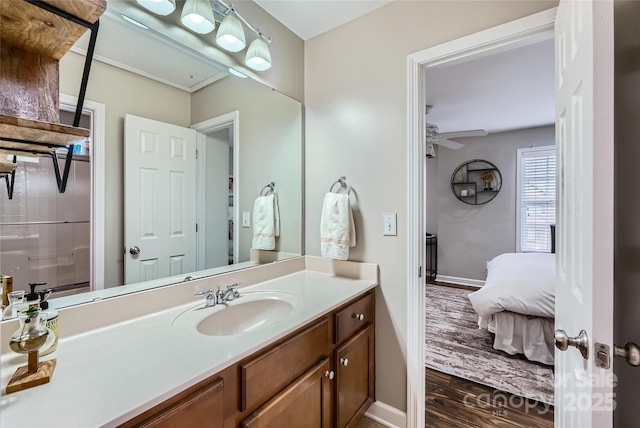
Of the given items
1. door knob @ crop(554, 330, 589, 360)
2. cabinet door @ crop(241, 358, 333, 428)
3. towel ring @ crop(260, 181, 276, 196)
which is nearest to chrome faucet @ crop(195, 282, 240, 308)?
cabinet door @ crop(241, 358, 333, 428)

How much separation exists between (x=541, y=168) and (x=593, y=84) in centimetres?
451

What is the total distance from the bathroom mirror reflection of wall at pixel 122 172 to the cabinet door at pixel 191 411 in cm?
61

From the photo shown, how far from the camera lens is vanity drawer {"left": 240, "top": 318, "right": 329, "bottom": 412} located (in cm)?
89

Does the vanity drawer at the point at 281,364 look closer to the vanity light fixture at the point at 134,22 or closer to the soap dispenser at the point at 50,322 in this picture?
the soap dispenser at the point at 50,322

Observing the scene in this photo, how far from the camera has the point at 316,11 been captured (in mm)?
1737

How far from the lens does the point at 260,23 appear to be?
5.65 ft

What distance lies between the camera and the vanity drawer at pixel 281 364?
0.89 metres

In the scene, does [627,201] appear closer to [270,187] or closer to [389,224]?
[389,224]

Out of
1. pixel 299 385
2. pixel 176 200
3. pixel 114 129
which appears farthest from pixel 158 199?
pixel 299 385

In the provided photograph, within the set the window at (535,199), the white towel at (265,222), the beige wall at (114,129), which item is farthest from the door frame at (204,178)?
the window at (535,199)

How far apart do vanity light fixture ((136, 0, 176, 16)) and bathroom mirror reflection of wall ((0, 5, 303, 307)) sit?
102mm

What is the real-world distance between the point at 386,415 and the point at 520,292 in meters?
1.57

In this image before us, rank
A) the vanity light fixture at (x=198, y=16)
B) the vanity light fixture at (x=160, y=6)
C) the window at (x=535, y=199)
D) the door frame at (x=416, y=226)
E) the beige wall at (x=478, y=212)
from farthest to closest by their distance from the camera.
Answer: the beige wall at (x=478, y=212) < the window at (x=535, y=199) < the door frame at (x=416, y=226) < the vanity light fixture at (x=198, y=16) < the vanity light fixture at (x=160, y=6)

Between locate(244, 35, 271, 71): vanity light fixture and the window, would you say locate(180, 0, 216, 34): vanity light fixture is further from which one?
the window
